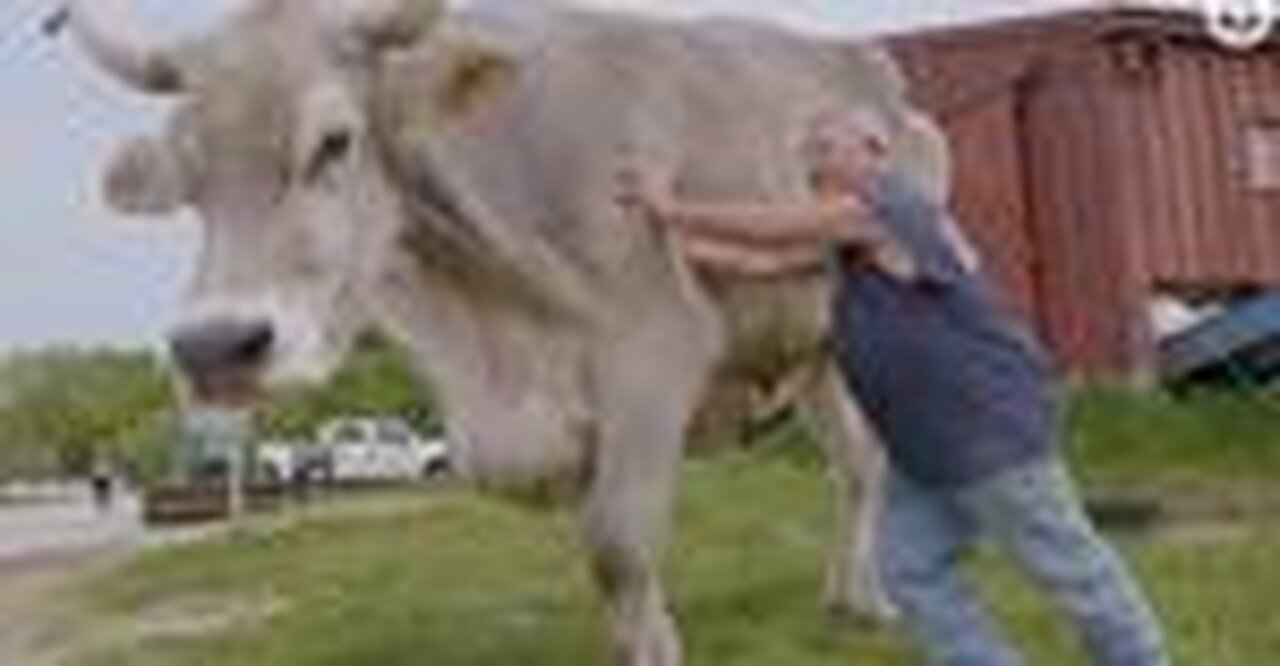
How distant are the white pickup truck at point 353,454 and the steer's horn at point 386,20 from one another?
154 ft

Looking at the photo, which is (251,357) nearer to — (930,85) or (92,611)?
(92,611)

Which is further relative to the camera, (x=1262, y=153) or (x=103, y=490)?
(x=103, y=490)

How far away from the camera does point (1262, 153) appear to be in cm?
3828

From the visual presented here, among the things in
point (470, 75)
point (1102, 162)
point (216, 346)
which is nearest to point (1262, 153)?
point (1102, 162)

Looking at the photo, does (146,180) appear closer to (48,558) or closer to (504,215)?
(504,215)

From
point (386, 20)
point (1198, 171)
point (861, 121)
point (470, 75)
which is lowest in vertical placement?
point (861, 121)

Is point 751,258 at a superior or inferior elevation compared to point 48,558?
superior

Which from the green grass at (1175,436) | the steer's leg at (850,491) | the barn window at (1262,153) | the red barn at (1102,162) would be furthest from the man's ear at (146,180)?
the barn window at (1262,153)

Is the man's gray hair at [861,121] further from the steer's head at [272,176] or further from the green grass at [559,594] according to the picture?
the green grass at [559,594]

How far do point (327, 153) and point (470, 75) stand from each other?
71cm

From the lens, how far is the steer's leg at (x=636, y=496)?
39.7 ft

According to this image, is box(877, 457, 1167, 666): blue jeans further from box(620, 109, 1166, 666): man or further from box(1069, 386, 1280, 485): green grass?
box(1069, 386, 1280, 485): green grass

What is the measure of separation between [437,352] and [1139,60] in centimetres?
2560

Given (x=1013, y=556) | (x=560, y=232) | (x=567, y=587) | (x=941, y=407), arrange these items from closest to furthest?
(x=941, y=407) < (x=1013, y=556) < (x=560, y=232) < (x=567, y=587)
